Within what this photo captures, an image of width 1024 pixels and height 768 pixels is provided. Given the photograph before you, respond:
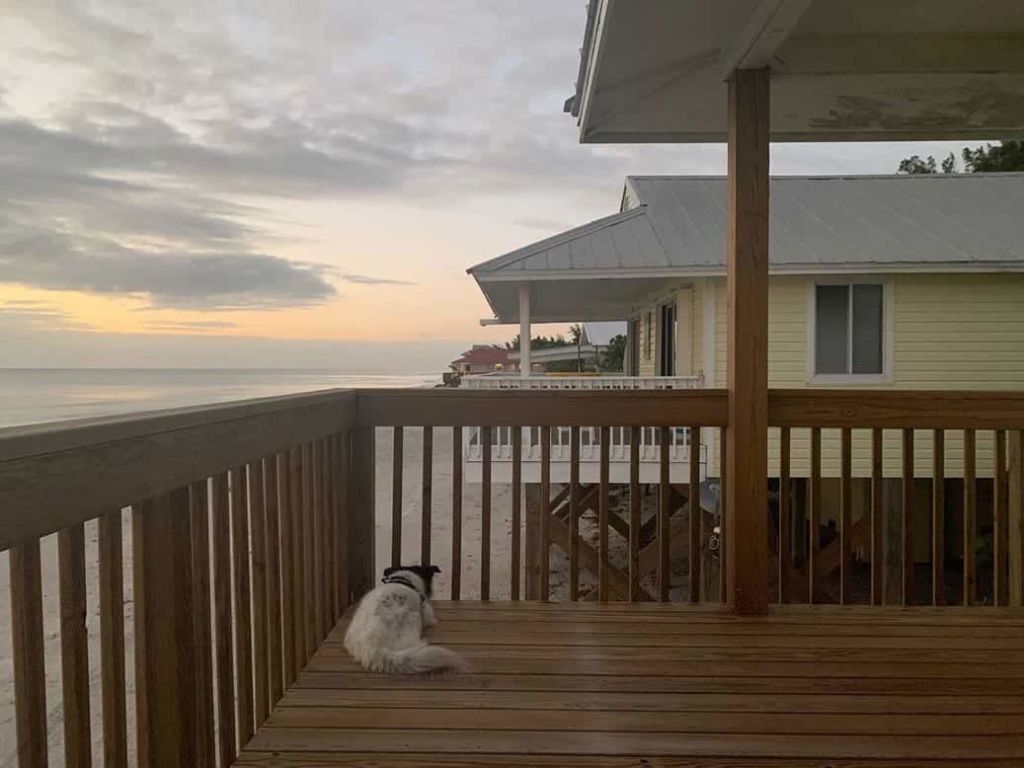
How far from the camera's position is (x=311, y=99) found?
11484 millimetres

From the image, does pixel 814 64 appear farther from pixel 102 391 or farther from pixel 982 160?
pixel 982 160

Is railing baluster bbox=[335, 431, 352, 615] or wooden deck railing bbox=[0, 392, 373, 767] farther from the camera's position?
railing baluster bbox=[335, 431, 352, 615]

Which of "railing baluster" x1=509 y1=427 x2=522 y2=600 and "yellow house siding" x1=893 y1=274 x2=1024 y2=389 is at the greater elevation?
"yellow house siding" x1=893 y1=274 x2=1024 y2=389

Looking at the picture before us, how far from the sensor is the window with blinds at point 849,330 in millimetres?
9562

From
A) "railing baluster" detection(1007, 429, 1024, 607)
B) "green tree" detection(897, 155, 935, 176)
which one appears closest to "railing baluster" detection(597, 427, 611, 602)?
"railing baluster" detection(1007, 429, 1024, 607)

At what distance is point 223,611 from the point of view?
1767 mm

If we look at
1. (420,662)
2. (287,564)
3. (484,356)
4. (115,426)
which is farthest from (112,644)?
(484,356)

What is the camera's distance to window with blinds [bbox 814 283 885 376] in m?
9.56

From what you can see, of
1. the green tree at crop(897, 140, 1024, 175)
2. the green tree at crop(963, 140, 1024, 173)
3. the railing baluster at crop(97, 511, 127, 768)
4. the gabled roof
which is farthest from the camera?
the gabled roof

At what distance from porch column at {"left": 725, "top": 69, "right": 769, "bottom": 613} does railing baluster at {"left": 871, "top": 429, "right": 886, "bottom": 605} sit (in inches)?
18.6

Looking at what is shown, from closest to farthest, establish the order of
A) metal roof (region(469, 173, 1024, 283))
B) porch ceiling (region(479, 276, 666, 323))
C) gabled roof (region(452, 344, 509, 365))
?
1. metal roof (region(469, 173, 1024, 283))
2. porch ceiling (region(479, 276, 666, 323))
3. gabled roof (region(452, 344, 509, 365))

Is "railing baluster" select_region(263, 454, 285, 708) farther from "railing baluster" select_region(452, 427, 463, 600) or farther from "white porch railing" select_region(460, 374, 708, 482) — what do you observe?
"white porch railing" select_region(460, 374, 708, 482)

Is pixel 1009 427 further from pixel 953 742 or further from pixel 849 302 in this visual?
pixel 849 302

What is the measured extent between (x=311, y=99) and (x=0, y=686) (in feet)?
28.8
